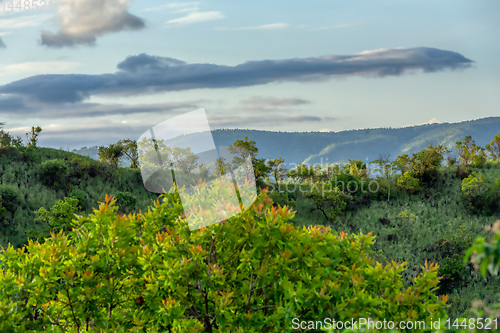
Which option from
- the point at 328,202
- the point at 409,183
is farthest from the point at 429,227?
the point at 328,202

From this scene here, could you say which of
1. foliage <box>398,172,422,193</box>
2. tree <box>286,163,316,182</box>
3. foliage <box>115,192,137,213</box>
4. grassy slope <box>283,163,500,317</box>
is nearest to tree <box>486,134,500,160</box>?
grassy slope <box>283,163,500,317</box>

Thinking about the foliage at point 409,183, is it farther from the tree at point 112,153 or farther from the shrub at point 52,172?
the shrub at point 52,172

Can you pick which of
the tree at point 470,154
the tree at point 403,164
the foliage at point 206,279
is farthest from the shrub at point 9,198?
the tree at point 470,154

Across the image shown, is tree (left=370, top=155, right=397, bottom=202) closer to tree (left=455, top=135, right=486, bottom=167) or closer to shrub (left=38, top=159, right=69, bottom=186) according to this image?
tree (left=455, top=135, right=486, bottom=167)

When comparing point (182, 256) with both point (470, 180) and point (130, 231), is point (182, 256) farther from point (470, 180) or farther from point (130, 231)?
point (470, 180)

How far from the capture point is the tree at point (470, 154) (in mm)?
41722

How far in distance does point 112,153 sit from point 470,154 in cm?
3672

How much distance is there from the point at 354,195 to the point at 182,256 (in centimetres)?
3236

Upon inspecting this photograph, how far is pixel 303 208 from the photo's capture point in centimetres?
3491

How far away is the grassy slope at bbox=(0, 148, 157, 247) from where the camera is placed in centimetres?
2755

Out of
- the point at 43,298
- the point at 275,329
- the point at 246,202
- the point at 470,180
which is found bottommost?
the point at 470,180

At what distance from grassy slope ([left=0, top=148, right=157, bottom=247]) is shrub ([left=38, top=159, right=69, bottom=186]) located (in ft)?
1.32

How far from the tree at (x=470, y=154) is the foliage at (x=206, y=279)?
40.3m

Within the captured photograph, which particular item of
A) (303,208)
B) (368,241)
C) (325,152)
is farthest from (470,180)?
(325,152)
